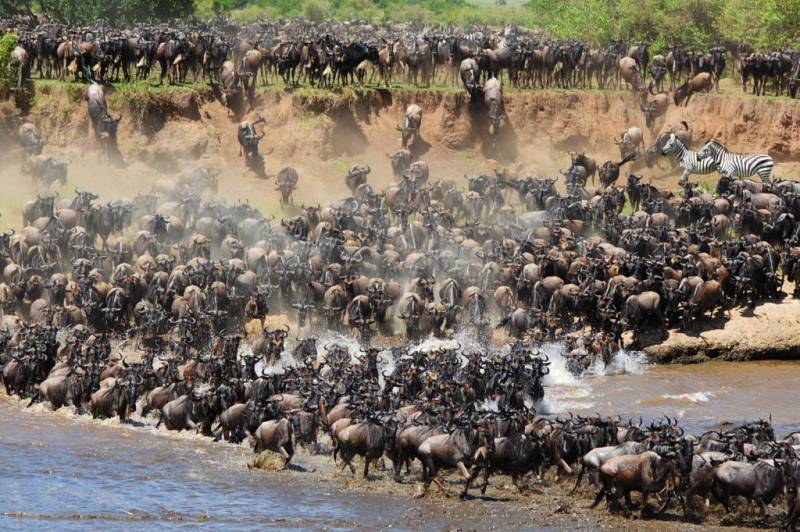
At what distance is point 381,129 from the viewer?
4019cm

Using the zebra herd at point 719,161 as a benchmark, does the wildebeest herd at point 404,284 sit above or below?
below

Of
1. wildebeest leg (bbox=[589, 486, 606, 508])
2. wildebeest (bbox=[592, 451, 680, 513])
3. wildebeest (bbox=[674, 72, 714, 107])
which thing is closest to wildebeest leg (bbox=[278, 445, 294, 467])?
wildebeest leg (bbox=[589, 486, 606, 508])

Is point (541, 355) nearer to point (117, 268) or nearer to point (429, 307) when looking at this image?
point (429, 307)

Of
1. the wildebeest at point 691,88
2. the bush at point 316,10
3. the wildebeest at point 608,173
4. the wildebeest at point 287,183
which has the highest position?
the bush at point 316,10

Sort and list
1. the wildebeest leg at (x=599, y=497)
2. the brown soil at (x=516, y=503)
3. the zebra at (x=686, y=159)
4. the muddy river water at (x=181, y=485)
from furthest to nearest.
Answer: the zebra at (x=686, y=159) < the wildebeest leg at (x=599, y=497) < the muddy river water at (x=181, y=485) < the brown soil at (x=516, y=503)

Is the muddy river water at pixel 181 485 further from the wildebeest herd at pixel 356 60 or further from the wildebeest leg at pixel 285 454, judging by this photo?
the wildebeest herd at pixel 356 60

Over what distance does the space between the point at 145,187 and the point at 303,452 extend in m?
17.4

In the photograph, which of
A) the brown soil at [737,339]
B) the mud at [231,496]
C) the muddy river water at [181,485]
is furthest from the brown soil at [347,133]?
the mud at [231,496]

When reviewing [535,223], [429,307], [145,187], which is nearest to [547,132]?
[535,223]

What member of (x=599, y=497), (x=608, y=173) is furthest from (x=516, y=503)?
(x=608, y=173)

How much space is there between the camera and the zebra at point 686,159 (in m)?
38.8

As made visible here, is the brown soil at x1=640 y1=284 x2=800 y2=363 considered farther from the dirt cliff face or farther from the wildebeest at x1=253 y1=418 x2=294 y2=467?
the dirt cliff face

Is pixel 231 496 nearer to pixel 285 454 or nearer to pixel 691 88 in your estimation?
pixel 285 454

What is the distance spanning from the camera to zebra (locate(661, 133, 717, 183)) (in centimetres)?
3875
